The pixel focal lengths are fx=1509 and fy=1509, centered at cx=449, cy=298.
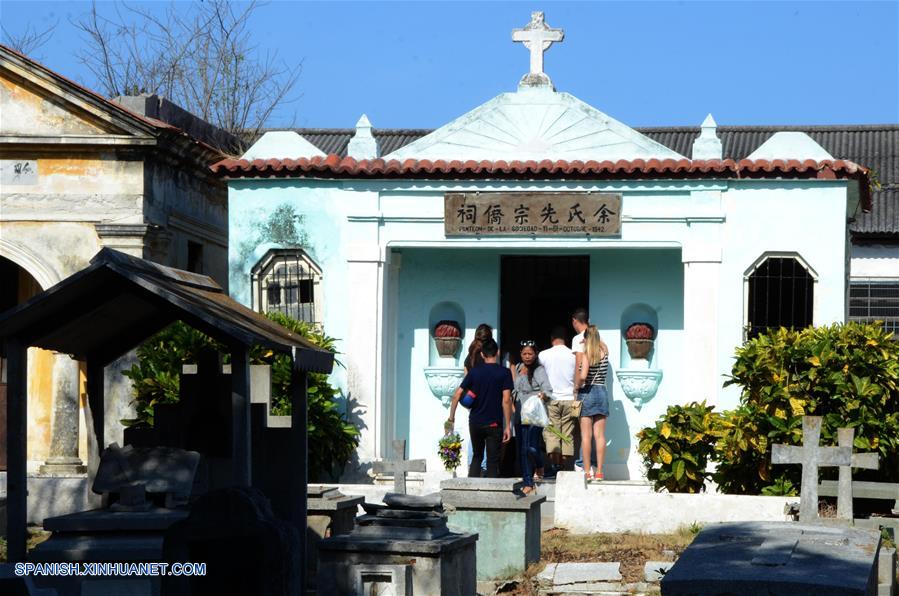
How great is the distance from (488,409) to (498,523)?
10.9 ft

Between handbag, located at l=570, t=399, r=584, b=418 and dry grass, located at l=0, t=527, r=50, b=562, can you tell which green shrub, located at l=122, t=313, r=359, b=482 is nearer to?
dry grass, located at l=0, t=527, r=50, b=562

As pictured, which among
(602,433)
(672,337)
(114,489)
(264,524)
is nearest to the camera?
(264,524)

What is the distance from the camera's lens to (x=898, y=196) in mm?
27250

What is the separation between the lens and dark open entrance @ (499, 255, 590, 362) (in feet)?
67.8

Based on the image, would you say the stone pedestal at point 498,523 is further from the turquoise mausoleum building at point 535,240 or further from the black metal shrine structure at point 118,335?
the turquoise mausoleum building at point 535,240

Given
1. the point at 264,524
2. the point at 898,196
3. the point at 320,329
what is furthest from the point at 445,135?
the point at 898,196

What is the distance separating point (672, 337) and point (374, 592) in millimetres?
9109

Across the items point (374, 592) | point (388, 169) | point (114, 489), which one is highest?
point (388, 169)

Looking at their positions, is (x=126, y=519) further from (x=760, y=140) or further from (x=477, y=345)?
(x=760, y=140)

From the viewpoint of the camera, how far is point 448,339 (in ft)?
61.2

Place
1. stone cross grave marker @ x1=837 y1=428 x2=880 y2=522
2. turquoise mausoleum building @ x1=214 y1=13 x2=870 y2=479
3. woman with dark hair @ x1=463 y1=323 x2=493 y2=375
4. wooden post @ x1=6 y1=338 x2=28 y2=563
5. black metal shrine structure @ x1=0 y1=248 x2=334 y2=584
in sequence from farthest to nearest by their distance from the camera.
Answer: turquoise mausoleum building @ x1=214 y1=13 x2=870 y2=479 < woman with dark hair @ x1=463 y1=323 x2=493 y2=375 < stone cross grave marker @ x1=837 y1=428 x2=880 y2=522 < black metal shrine structure @ x1=0 y1=248 x2=334 y2=584 < wooden post @ x1=6 y1=338 x2=28 y2=563

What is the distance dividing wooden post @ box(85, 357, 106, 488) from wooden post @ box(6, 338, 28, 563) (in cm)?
163

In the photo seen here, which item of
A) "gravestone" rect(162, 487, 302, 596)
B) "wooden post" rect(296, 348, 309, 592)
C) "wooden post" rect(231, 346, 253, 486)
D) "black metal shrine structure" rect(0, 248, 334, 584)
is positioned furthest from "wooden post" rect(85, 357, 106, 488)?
"gravestone" rect(162, 487, 302, 596)

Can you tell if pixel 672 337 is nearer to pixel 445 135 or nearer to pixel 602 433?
pixel 602 433
